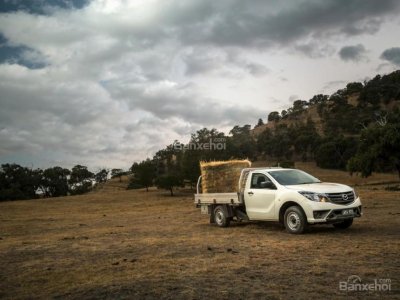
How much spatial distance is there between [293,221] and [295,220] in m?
0.09

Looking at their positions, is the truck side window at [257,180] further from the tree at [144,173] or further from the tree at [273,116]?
the tree at [273,116]


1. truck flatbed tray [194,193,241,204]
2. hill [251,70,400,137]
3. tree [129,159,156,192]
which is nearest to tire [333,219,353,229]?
truck flatbed tray [194,193,241,204]

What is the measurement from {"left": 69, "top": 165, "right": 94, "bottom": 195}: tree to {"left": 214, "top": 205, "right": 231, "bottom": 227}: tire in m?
79.2

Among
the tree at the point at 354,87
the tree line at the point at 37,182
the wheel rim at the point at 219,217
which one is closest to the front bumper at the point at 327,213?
the wheel rim at the point at 219,217

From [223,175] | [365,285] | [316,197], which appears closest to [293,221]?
[316,197]

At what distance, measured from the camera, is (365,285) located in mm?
6285

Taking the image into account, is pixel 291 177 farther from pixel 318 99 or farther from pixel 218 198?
pixel 318 99

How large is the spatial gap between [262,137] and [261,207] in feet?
306

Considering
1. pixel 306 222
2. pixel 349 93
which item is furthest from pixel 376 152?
pixel 349 93

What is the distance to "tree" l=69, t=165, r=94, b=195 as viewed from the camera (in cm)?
9359

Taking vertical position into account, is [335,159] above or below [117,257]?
above

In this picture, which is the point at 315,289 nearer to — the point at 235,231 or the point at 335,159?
the point at 235,231

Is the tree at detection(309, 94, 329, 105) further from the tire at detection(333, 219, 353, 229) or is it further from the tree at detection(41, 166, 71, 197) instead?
the tire at detection(333, 219, 353, 229)

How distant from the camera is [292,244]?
10.4 m
